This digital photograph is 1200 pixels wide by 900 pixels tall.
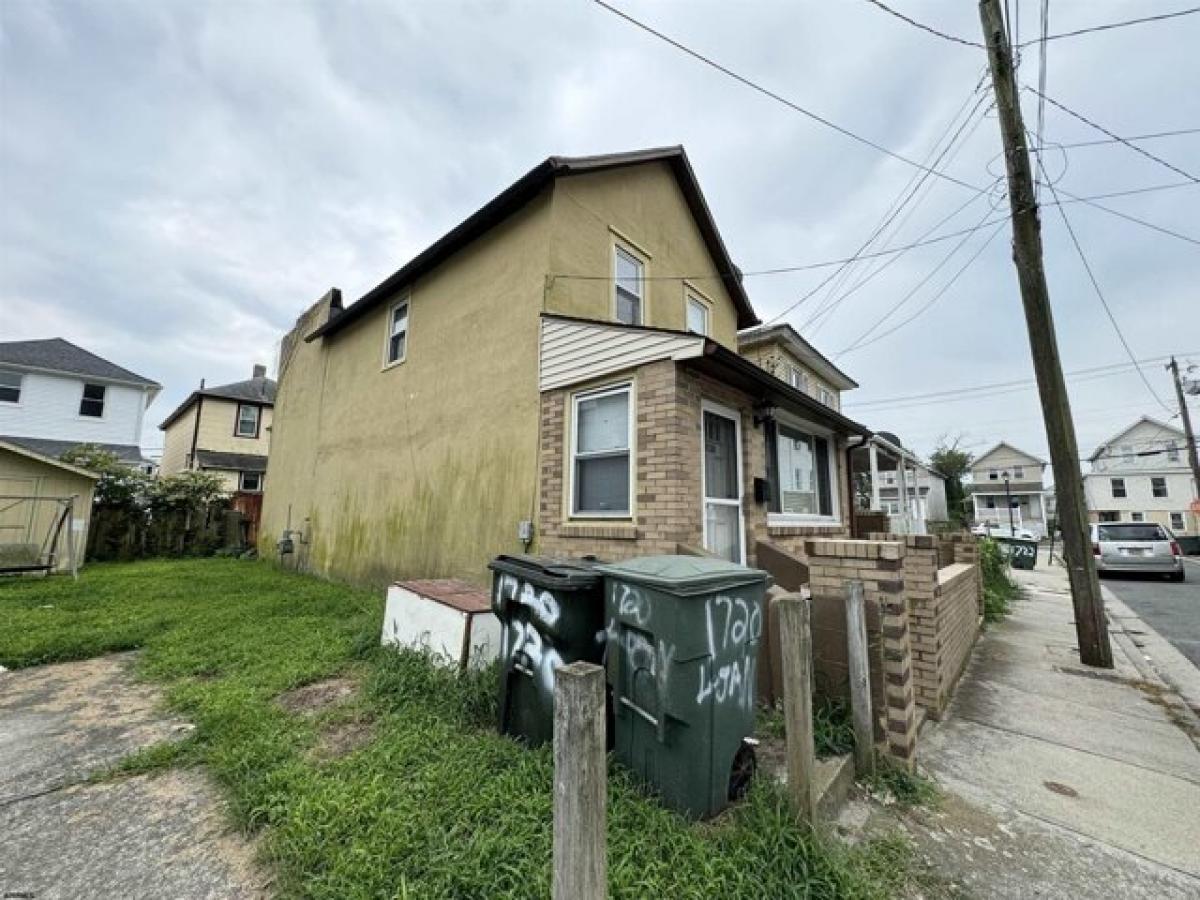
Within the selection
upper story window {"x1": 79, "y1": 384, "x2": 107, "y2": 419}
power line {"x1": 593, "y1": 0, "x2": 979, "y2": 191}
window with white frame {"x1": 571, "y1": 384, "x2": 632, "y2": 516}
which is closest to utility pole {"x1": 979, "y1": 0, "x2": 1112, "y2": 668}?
power line {"x1": 593, "y1": 0, "x2": 979, "y2": 191}

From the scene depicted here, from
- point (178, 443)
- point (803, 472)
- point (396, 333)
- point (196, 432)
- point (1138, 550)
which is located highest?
point (396, 333)

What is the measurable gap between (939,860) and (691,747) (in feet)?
4.07

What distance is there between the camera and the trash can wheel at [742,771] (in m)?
2.40

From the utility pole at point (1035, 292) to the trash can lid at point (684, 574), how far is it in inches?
228

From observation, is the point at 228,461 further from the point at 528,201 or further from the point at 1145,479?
the point at 1145,479

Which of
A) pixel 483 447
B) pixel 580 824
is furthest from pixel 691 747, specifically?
pixel 483 447

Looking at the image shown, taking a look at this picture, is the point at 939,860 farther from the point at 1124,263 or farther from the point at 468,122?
the point at 1124,263

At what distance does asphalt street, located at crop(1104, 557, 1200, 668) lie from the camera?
23.7ft

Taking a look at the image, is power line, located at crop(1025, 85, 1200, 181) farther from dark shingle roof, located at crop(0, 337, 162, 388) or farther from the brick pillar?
dark shingle roof, located at crop(0, 337, 162, 388)

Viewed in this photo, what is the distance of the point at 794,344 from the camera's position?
46.5 feet

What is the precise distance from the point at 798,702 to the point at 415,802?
1.94 m

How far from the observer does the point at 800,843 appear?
2041 millimetres

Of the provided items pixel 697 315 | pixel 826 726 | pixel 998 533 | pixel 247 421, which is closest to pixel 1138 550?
pixel 697 315

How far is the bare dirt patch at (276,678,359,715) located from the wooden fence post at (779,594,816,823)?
3.29 meters
